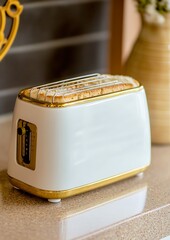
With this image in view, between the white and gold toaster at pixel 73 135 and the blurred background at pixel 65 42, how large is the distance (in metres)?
0.32

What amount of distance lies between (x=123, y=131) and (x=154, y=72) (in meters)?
0.26

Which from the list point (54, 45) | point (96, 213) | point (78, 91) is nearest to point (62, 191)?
point (96, 213)

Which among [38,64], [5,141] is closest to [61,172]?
[5,141]

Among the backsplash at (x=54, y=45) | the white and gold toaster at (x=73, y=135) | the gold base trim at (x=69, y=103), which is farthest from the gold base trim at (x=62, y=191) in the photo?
the backsplash at (x=54, y=45)

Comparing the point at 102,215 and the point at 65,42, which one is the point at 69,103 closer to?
the point at 102,215

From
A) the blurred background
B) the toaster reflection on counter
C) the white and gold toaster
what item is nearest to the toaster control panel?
the white and gold toaster

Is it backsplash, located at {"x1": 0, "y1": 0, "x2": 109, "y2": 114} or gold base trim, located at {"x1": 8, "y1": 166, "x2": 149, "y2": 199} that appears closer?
gold base trim, located at {"x1": 8, "y1": 166, "x2": 149, "y2": 199}

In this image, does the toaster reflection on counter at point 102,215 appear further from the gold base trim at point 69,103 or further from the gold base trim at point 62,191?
the gold base trim at point 69,103

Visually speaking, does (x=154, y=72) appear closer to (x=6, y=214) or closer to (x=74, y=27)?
(x=74, y=27)

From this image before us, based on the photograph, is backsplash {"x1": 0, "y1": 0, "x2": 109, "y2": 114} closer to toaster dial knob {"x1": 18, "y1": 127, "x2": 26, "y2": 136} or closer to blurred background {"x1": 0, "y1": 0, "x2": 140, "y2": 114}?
blurred background {"x1": 0, "y1": 0, "x2": 140, "y2": 114}

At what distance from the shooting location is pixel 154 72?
1.44 meters

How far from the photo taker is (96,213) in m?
1.15

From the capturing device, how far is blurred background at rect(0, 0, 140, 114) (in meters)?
1.52

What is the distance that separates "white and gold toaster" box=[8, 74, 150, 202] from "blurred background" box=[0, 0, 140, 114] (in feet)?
1.06
